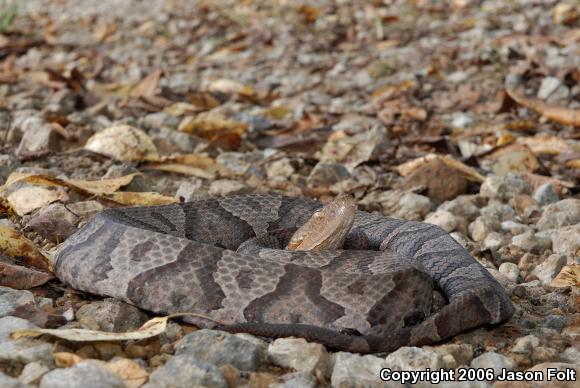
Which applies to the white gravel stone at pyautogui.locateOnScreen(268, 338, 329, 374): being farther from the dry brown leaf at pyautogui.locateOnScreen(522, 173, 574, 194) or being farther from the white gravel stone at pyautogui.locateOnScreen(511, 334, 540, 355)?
the dry brown leaf at pyautogui.locateOnScreen(522, 173, 574, 194)

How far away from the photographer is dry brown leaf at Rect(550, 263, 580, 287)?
13.0ft

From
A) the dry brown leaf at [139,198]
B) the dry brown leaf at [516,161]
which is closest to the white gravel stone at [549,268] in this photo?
the dry brown leaf at [516,161]

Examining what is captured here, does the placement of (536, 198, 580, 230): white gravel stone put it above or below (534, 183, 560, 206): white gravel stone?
above

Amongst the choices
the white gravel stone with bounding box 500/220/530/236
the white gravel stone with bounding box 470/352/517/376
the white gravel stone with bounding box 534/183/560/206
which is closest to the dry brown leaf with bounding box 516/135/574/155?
the white gravel stone with bounding box 534/183/560/206

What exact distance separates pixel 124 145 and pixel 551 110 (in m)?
3.63

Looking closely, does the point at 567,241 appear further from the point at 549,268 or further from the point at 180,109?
the point at 180,109

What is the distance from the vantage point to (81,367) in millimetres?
2635

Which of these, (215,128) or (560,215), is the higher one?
(215,128)

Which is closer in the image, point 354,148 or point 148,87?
point 354,148

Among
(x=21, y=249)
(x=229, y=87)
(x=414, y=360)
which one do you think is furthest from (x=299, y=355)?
(x=229, y=87)

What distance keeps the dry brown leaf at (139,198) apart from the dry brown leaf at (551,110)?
357 cm

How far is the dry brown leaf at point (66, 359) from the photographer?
280 centimetres

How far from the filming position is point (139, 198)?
4.92 meters

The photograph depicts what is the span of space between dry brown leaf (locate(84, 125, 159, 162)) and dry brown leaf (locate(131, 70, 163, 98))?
6.33 ft
